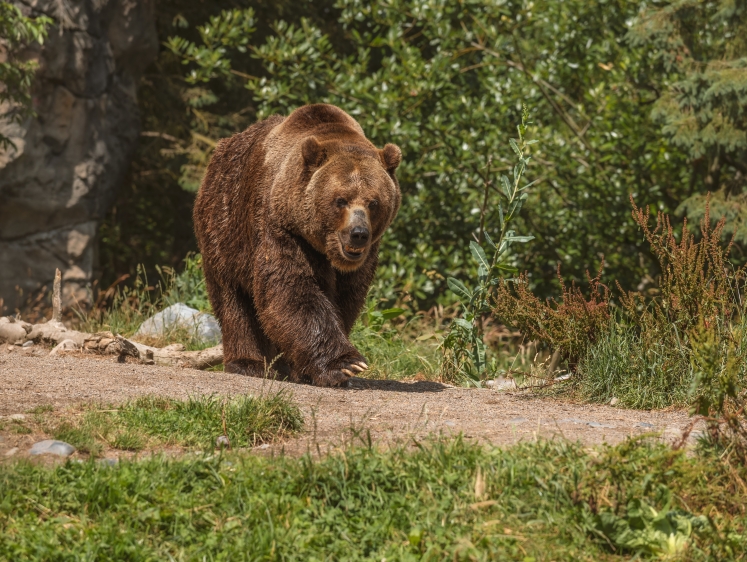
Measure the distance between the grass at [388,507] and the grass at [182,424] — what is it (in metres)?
0.39

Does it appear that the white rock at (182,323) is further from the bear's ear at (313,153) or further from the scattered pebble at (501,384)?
the scattered pebble at (501,384)

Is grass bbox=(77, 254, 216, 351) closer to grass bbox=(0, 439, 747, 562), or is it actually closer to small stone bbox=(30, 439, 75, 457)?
small stone bbox=(30, 439, 75, 457)

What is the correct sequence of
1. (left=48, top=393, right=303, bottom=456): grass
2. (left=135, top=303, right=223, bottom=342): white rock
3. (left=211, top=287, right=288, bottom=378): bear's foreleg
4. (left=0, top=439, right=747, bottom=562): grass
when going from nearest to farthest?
(left=0, top=439, right=747, bottom=562): grass → (left=48, top=393, right=303, bottom=456): grass → (left=211, top=287, right=288, bottom=378): bear's foreleg → (left=135, top=303, right=223, bottom=342): white rock

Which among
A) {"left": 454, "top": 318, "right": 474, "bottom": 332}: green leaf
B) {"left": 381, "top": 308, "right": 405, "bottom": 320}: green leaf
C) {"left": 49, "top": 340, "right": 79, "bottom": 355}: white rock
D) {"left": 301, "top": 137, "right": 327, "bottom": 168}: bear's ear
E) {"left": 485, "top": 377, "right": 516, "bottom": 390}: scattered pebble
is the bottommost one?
{"left": 485, "top": 377, "right": 516, "bottom": 390}: scattered pebble

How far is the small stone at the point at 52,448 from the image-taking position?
4.29 m

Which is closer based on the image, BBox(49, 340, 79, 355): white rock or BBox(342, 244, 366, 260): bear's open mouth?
BBox(342, 244, 366, 260): bear's open mouth

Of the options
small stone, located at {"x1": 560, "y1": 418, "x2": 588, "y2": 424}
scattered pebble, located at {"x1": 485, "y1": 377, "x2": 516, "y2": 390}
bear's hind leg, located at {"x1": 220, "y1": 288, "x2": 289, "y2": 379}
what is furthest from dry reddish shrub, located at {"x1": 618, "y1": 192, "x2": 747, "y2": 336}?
bear's hind leg, located at {"x1": 220, "y1": 288, "x2": 289, "y2": 379}

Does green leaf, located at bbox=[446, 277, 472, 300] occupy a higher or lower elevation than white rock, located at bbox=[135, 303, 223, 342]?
higher

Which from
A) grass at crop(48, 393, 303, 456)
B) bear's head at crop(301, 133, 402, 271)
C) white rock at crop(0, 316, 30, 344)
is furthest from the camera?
white rock at crop(0, 316, 30, 344)

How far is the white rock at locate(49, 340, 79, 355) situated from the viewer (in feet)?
23.5

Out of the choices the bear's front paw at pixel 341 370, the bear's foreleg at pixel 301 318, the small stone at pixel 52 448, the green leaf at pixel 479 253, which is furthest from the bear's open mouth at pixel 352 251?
the small stone at pixel 52 448

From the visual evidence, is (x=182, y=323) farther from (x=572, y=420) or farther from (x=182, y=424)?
(x=572, y=420)

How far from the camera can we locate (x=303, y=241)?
22.2 feet

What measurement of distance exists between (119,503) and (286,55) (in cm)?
916
